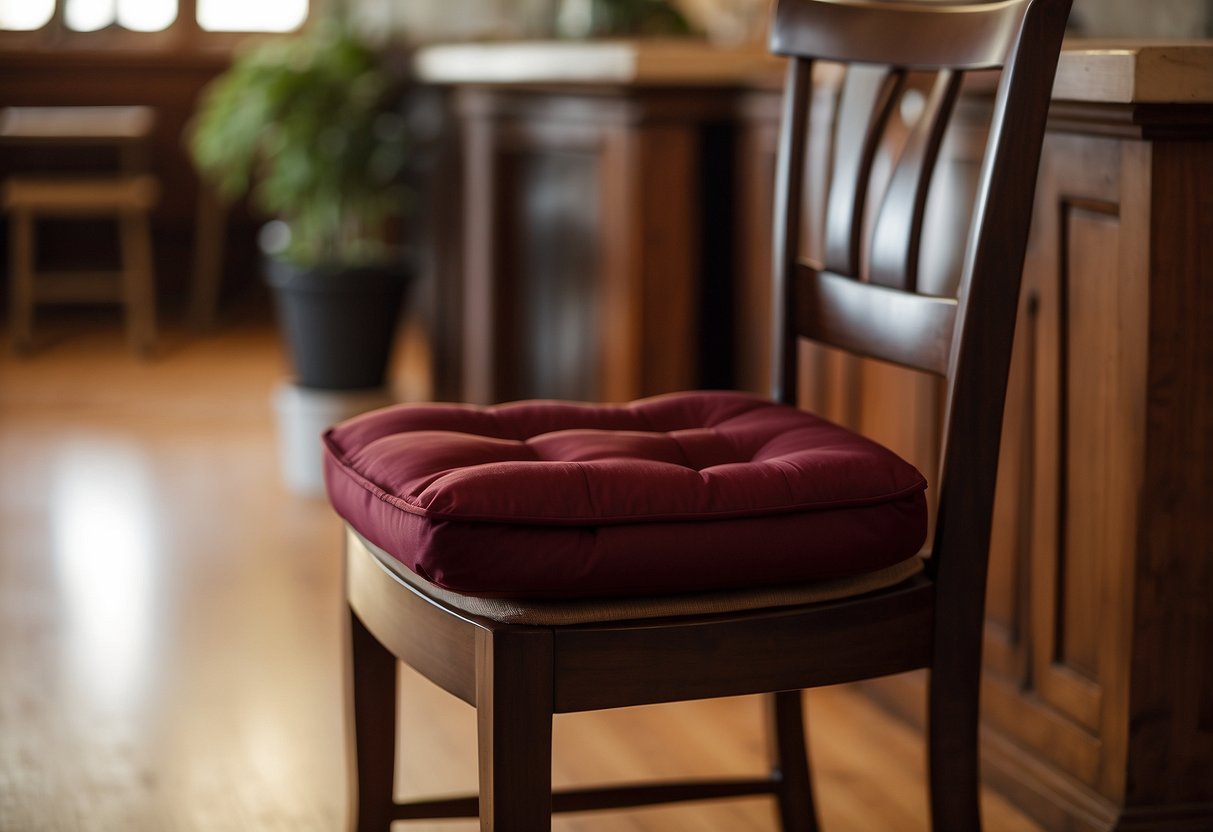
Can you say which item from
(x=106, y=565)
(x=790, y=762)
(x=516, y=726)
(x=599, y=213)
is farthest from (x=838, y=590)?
(x=106, y=565)

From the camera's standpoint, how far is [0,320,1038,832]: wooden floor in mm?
1793

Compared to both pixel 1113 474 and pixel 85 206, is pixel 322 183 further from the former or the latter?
pixel 1113 474

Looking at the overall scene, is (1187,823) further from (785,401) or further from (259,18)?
(259,18)

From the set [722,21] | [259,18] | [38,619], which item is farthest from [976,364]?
[259,18]

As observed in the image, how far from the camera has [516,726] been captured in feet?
3.65

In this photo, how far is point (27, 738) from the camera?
2.00m

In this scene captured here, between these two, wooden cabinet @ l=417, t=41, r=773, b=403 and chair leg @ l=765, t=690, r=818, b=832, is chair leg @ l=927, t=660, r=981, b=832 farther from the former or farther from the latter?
wooden cabinet @ l=417, t=41, r=773, b=403

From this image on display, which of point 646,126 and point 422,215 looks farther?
point 422,215

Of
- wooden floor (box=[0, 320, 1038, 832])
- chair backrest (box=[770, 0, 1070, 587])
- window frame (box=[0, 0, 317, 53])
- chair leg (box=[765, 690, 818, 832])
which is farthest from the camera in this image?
window frame (box=[0, 0, 317, 53])

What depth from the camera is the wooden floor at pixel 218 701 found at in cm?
179

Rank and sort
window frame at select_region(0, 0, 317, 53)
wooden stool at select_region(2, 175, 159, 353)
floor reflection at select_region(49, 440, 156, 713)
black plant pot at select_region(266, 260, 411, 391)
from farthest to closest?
window frame at select_region(0, 0, 317, 53) < wooden stool at select_region(2, 175, 159, 353) < black plant pot at select_region(266, 260, 411, 391) < floor reflection at select_region(49, 440, 156, 713)

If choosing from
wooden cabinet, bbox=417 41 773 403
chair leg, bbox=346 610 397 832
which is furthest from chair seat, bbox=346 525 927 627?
wooden cabinet, bbox=417 41 773 403

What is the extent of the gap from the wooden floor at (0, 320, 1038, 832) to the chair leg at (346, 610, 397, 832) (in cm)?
24

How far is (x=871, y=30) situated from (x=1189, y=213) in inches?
13.7
